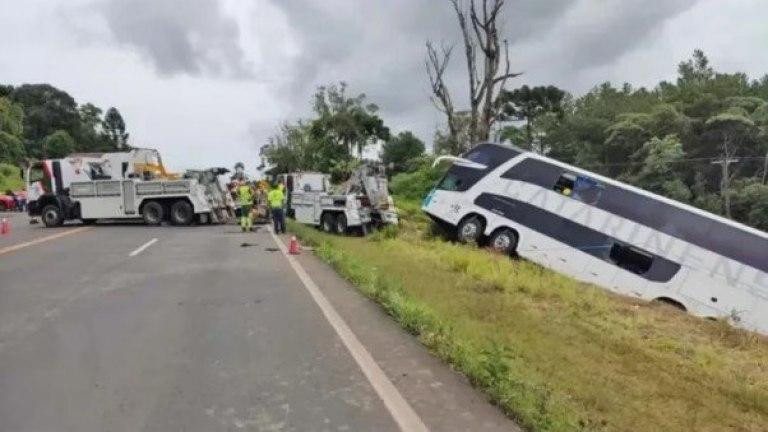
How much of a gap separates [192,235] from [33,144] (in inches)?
3685

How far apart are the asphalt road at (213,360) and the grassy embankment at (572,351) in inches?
12.2

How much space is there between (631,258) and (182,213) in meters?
17.0

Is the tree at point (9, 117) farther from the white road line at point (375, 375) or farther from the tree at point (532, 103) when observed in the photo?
the white road line at point (375, 375)

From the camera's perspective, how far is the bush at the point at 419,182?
49531 mm

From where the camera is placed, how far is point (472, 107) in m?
31.7

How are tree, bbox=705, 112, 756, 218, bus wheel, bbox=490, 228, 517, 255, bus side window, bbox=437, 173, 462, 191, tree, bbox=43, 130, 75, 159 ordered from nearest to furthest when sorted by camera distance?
1. bus wheel, bbox=490, 228, 517, 255
2. bus side window, bbox=437, 173, 462, 191
3. tree, bbox=705, 112, 756, 218
4. tree, bbox=43, 130, 75, 159

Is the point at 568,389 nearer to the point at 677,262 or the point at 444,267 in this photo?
the point at 444,267

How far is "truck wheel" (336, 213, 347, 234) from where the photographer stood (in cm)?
2632

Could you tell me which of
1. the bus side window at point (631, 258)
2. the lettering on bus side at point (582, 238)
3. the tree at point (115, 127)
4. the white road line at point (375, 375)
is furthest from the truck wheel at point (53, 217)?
the tree at point (115, 127)

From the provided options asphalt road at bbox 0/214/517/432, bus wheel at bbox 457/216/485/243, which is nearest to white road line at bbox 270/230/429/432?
asphalt road at bbox 0/214/517/432

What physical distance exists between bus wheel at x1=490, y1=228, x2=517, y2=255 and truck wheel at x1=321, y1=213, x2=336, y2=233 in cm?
667

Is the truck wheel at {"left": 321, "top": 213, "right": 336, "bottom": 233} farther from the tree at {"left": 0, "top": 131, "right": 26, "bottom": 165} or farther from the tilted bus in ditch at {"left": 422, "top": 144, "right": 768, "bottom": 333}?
the tree at {"left": 0, "top": 131, "right": 26, "bottom": 165}

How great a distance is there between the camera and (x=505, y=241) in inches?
901

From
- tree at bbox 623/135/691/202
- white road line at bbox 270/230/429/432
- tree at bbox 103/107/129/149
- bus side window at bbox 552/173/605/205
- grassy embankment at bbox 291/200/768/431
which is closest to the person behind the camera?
white road line at bbox 270/230/429/432
